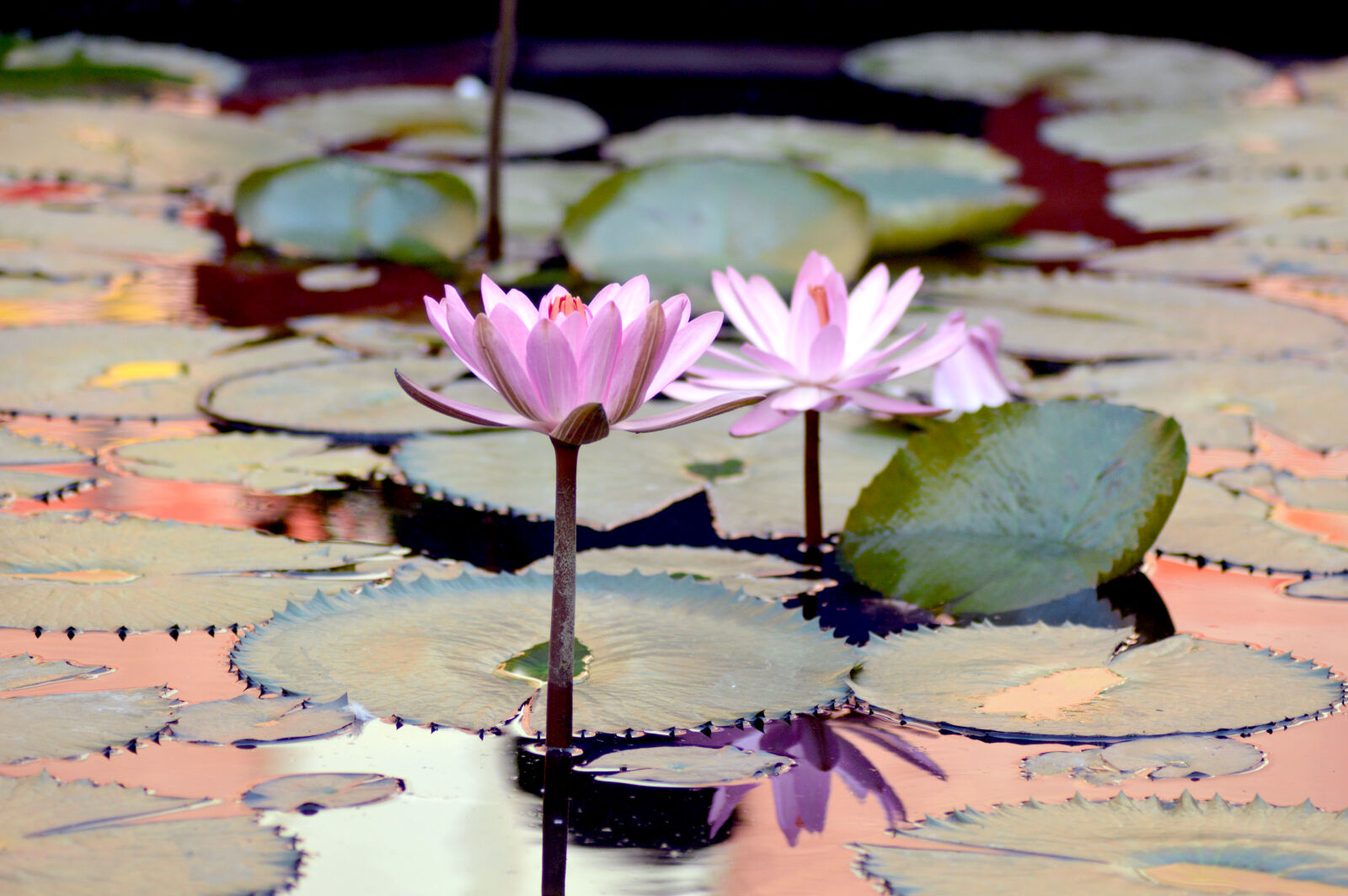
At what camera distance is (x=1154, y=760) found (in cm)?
88

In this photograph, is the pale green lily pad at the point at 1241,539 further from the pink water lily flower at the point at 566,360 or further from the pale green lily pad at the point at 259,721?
the pale green lily pad at the point at 259,721

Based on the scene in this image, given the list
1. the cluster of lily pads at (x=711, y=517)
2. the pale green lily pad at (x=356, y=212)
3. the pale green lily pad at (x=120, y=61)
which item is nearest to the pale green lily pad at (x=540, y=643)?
the cluster of lily pads at (x=711, y=517)

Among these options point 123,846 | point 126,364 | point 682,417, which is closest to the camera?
point 123,846

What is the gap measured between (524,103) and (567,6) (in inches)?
89.5

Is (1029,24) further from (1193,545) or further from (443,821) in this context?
(443,821)

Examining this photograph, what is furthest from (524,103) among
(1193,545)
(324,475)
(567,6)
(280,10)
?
(1193,545)

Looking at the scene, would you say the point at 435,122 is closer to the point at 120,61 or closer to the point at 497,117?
the point at 120,61

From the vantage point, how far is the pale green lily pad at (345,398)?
155 cm

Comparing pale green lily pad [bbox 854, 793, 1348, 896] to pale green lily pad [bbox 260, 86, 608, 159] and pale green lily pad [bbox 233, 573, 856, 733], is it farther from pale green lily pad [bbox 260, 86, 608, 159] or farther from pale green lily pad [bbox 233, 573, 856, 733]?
pale green lily pad [bbox 260, 86, 608, 159]

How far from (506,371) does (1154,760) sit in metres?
0.48

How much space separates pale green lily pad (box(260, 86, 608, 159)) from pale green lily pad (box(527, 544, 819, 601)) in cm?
237

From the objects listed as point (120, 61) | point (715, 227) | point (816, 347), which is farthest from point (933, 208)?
point (120, 61)

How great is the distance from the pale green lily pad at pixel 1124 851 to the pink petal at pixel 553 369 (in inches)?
12.3

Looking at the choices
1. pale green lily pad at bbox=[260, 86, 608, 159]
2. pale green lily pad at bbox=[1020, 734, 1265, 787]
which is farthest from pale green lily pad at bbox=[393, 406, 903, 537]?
pale green lily pad at bbox=[260, 86, 608, 159]
